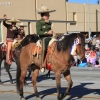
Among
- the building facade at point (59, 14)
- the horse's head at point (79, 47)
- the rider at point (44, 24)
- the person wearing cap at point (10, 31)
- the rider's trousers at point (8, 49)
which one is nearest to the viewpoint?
the horse's head at point (79, 47)

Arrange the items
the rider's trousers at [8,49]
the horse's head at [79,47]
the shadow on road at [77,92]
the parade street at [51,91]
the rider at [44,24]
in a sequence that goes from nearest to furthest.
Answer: the horse's head at [79,47], the rider at [44,24], the parade street at [51,91], the shadow on road at [77,92], the rider's trousers at [8,49]

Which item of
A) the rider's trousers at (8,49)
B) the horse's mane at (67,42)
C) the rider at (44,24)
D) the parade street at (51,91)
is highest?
the rider at (44,24)

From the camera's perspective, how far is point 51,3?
5400cm

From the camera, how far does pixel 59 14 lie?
55.0 meters

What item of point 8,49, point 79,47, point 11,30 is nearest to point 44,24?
point 79,47

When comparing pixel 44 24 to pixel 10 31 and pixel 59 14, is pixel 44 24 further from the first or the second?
pixel 59 14

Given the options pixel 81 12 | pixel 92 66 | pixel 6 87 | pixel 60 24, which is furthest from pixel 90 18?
pixel 6 87

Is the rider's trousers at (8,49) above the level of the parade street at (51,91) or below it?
above

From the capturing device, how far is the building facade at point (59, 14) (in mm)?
49250

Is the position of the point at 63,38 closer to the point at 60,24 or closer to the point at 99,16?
the point at 60,24

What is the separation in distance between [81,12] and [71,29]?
11.0 feet

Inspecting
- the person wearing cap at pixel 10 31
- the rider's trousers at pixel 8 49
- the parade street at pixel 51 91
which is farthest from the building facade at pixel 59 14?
the parade street at pixel 51 91

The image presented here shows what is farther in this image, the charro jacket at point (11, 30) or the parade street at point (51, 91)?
Result: the charro jacket at point (11, 30)

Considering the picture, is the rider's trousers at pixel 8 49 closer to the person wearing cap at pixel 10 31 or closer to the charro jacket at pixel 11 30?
the person wearing cap at pixel 10 31
